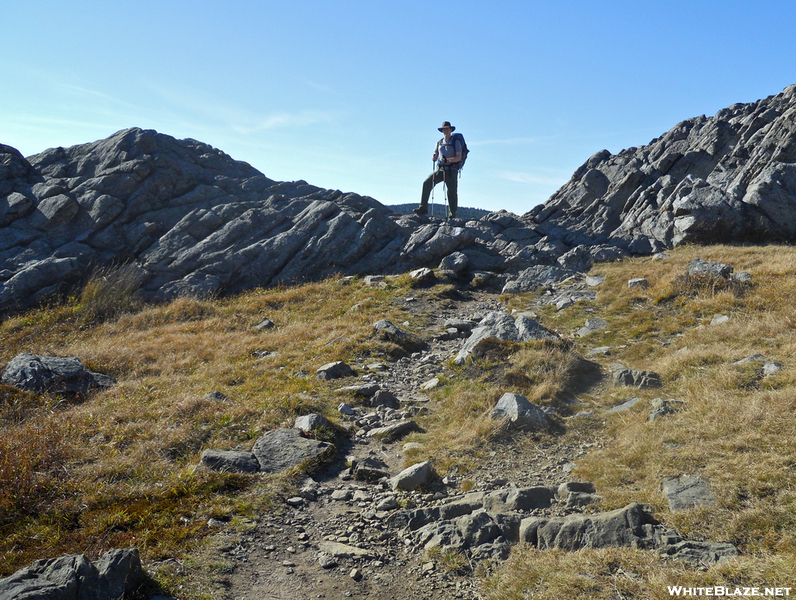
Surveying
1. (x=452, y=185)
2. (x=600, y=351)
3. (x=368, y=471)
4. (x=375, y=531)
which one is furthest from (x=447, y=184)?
(x=375, y=531)

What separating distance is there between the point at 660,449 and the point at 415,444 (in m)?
4.34

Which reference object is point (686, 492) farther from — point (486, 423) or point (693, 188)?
point (693, 188)

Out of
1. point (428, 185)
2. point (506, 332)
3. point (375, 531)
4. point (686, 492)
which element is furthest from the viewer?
point (428, 185)

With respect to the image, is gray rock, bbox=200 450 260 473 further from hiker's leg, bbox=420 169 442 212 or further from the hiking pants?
hiker's leg, bbox=420 169 442 212

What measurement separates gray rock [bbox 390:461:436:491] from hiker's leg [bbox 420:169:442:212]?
24423 millimetres

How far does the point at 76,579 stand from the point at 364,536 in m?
3.57

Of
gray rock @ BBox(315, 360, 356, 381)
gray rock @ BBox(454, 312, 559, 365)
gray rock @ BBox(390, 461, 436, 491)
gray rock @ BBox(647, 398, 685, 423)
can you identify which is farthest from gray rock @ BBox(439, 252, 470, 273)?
gray rock @ BBox(390, 461, 436, 491)

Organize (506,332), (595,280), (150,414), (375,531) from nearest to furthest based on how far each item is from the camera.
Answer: (375,531), (150,414), (506,332), (595,280)

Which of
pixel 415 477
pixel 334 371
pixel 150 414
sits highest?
pixel 334 371

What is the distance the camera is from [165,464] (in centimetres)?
853

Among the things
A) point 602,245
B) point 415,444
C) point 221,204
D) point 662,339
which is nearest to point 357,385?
point 415,444

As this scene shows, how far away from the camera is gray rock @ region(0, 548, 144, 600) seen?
15.7 feet

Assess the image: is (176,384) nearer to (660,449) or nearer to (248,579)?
(248,579)

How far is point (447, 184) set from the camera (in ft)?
97.7
